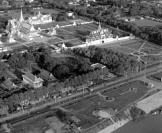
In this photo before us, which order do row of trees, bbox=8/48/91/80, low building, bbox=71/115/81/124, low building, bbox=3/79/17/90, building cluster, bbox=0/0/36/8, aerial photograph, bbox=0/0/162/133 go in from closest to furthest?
low building, bbox=71/115/81/124 → aerial photograph, bbox=0/0/162/133 → low building, bbox=3/79/17/90 → row of trees, bbox=8/48/91/80 → building cluster, bbox=0/0/36/8

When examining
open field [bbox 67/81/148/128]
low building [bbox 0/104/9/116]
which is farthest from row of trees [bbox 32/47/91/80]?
low building [bbox 0/104/9/116]

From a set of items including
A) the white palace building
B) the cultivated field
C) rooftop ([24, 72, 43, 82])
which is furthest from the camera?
the cultivated field

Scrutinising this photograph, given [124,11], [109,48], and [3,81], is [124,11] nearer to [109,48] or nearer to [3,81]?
[109,48]

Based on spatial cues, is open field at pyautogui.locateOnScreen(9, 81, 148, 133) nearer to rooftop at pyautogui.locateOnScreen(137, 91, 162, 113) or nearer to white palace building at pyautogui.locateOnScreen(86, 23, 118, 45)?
rooftop at pyautogui.locateOnScreen(137, 91, 162, 113)

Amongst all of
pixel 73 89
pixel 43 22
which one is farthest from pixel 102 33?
pixel 73 89

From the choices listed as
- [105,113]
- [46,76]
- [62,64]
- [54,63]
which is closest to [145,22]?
[62,64]

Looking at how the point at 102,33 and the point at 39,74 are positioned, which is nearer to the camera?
the point at 39,74

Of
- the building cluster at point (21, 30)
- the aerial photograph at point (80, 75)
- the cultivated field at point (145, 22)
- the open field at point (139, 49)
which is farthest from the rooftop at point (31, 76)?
the cultivated field at point (145, 22)

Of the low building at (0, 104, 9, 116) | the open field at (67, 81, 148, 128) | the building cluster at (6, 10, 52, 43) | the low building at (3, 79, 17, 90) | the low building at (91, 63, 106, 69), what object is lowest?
the open field at (67, 81, 148, 128)

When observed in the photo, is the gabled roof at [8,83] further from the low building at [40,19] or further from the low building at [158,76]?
the low building at [40,19]
